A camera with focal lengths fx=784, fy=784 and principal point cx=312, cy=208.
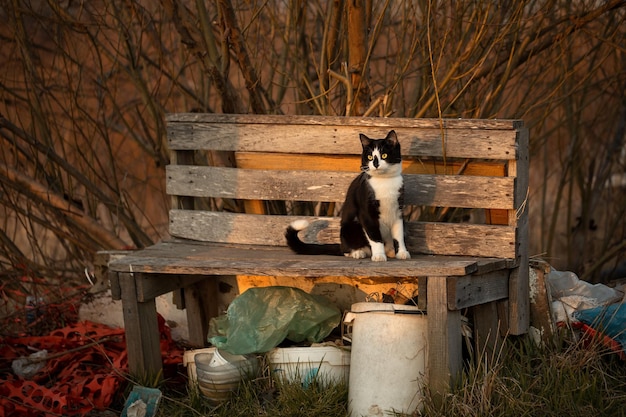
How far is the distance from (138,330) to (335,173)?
1348 mm

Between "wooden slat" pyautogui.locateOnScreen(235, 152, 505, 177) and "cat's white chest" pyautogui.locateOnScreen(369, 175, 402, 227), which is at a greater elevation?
"wooden slat" pyautogui.locateOnScreen(235, 152, 505, 177)

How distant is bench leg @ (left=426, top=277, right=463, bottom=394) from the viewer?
11.7ft

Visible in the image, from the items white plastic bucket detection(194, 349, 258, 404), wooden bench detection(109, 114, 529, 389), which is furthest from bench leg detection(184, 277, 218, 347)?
white plastic bucket detection(194, 349, 258, 404)

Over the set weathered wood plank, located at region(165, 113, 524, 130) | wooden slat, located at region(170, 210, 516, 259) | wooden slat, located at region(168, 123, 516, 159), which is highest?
weathered wood plank, located at region(165, 113, 524, 130)

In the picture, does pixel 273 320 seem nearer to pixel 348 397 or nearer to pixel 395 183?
pixel 348 397

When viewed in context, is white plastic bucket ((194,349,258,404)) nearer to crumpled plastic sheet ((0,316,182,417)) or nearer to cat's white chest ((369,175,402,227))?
crumpled plastic sheet ((0,316,182,417))

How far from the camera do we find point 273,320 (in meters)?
4.14

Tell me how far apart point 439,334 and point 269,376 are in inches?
37.0

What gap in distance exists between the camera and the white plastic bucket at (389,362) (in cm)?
362

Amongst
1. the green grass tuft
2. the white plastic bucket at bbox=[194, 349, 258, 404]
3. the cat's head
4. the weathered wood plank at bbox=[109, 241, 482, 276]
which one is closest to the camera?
the green grass tuft

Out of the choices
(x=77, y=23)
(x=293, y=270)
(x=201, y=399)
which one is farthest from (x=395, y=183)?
(x=77, y=23)

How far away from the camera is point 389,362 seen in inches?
143

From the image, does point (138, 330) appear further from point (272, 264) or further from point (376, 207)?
point (376, 207)

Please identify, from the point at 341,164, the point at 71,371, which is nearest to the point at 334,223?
the point at 341,164
